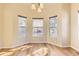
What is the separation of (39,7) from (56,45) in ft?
1.59

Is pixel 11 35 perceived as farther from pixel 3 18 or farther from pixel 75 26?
pixel 75 26

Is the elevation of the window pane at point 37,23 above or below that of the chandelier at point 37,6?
below

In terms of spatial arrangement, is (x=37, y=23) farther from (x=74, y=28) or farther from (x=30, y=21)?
(x=74, y=28)

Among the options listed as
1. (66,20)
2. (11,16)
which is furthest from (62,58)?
(11,16)

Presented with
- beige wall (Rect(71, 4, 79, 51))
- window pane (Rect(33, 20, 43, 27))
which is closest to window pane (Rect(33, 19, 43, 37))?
window pane (Rect(33, 20, 43, 27))

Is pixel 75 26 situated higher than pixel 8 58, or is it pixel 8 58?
pixel 75 26

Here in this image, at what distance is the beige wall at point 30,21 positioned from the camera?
138 cm

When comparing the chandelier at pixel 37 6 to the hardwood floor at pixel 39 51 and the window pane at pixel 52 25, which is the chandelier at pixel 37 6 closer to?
the window pane at pixel 52 25

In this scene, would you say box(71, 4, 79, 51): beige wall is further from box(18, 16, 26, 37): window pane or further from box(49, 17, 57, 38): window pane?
box(18, 16, 26, 37): window pane

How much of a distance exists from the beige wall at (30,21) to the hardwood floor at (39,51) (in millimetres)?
56

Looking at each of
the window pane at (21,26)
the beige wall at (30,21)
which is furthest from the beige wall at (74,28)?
the window pane at (21,26)

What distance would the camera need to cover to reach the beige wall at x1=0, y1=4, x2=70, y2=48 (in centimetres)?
138

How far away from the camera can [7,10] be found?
4.55 ft

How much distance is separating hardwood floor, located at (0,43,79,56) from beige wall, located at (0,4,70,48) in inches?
2.2
